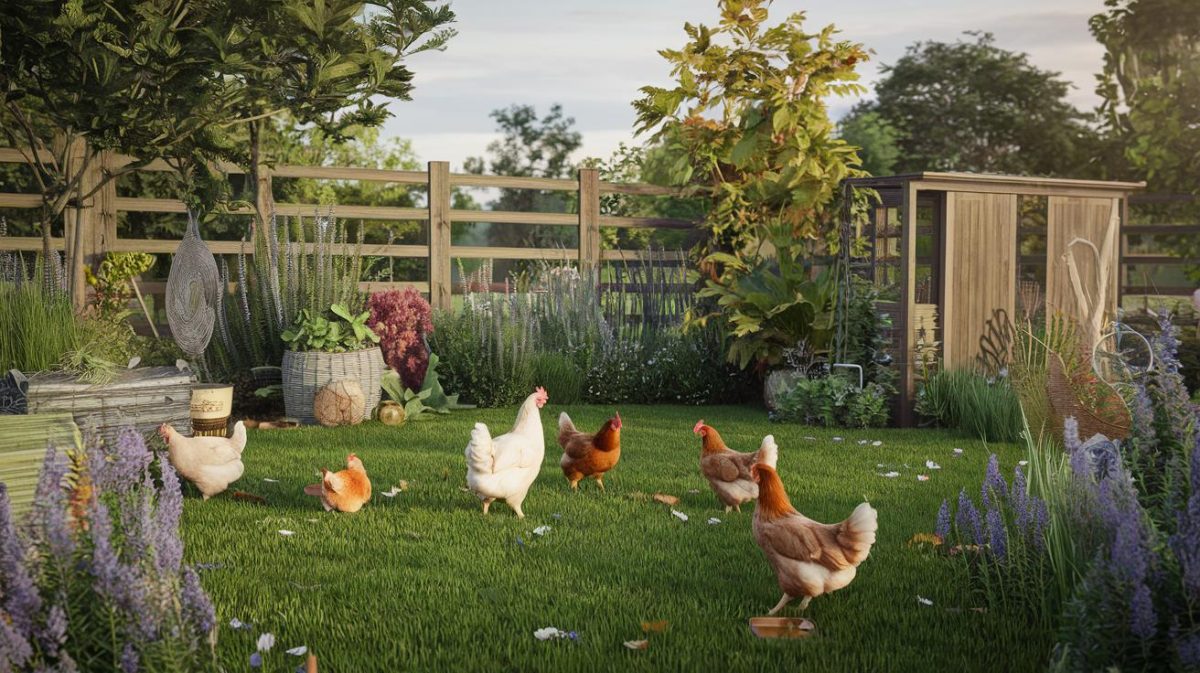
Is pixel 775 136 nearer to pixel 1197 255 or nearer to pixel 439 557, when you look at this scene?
pixel 1197 255

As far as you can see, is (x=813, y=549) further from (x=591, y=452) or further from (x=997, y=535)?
(x=591, y=452)

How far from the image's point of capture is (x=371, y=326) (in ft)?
32.6

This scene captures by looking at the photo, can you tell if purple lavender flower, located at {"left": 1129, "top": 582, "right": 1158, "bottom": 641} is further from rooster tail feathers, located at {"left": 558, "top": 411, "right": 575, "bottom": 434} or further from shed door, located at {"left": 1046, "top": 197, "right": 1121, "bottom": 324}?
shed door, located at {"left": 1046, "top": 197, "right": 1121, "bottom": 324}

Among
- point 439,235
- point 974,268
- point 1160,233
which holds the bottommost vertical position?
point 974,268

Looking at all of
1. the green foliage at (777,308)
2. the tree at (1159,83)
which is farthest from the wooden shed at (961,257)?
the tree at (1159,83)

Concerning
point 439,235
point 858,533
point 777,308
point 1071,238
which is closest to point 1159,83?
point 1071,238

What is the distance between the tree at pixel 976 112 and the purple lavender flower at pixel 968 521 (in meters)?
28.7

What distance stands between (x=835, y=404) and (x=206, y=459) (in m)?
4.87

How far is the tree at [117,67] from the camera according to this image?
6.12 metres

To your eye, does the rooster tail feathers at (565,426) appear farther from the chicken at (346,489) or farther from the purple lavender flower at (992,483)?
the purple lavender flower at (992,483)

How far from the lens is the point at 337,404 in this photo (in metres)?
8.66

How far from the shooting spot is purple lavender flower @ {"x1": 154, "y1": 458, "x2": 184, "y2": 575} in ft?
9.05

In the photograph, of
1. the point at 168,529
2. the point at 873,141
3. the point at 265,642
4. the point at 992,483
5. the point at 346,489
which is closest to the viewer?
the point at 168,529

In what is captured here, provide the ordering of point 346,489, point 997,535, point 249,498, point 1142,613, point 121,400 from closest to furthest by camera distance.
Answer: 1. point 1142,613
2. point 997,535
3. point 346,489
4. point 249,498
5. point 121,400
